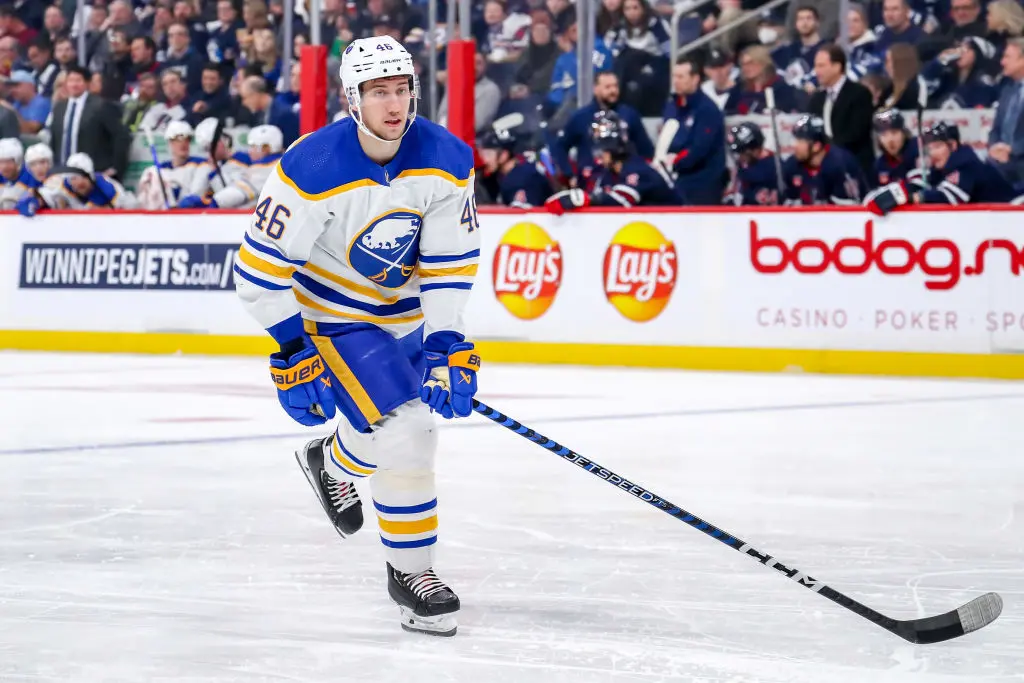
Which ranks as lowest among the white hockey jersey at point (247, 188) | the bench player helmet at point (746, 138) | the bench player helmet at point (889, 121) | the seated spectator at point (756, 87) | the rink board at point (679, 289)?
the rink board at point (679, 289)

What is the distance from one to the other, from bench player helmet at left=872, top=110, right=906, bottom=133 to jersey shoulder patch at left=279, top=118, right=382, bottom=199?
6.23m

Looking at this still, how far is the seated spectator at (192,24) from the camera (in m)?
12.2

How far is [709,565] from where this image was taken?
11.5 feet

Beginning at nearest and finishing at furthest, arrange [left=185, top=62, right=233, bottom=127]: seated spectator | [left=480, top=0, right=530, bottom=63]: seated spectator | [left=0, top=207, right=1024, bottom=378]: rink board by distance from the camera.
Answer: [left=0, top=207, right=1024, bottom=378]: rink board → [left=480, top=0, right=530, bottom=63]: seated spectator → [left=185, top=62, right=233, bottom=127]: seated spectator

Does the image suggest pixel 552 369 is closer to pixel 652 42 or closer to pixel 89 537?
pixel 652 42

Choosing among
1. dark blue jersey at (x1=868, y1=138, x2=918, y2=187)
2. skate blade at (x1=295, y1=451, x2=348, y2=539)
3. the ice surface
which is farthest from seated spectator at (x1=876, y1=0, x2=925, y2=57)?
skate blade at (x1=295, y1=451, x2=348, y2=539)

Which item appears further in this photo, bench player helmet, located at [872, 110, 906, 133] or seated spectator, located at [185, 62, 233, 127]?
seated spectator, located at [185, 62, 233, 127]

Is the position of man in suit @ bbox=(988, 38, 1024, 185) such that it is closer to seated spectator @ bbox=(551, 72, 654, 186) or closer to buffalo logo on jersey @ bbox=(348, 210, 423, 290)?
seated spectator @ bbox=(551, 72, 654, 186)

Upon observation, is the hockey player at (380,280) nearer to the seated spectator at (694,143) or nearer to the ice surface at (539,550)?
the ice surface at (539,550)

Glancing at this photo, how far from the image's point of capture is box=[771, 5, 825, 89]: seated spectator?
9.27 metres

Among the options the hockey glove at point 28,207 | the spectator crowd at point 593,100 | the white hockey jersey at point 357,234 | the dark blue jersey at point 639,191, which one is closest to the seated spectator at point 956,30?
the spectator crowd at point 593,100

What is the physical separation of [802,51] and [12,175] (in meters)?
6.15

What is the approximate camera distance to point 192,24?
12.4 meters

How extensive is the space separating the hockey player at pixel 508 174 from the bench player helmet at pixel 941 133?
2.46 meters
